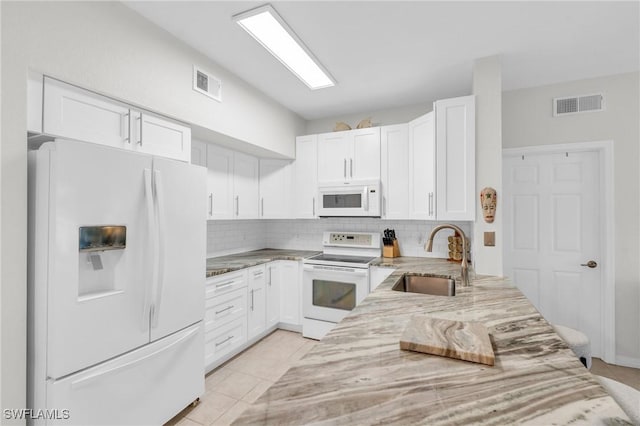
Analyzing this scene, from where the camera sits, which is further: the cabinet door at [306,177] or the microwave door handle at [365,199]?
the cabinet door at [306,177]

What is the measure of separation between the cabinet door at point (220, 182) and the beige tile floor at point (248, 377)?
1.45m

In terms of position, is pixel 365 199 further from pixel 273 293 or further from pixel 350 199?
pixel 273 293

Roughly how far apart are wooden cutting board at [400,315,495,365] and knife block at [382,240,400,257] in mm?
2253

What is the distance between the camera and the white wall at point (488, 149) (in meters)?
2.37

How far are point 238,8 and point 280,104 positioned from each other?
5.29ft

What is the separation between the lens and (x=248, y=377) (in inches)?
99.9

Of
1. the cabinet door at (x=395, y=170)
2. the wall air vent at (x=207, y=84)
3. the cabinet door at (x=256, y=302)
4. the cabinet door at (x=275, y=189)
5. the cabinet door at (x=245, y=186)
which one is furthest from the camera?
the cabinet door at (x=275, y=189)

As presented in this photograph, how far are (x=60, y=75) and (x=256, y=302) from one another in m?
2.42

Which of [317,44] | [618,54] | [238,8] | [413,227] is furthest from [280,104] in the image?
[618,54]

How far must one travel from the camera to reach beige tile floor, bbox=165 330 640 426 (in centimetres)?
206

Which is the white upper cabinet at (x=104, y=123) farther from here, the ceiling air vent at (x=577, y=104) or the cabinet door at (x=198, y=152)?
the ceiling air vent at (x=577, y=104)

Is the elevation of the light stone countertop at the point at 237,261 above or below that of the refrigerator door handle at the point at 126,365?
above

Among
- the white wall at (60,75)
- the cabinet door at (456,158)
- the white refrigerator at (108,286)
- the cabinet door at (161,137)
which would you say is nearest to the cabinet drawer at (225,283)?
the white refrigerator at (108,286)

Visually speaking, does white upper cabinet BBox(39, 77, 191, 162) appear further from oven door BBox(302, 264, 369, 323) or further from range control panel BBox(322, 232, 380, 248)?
range control panel BBox(322, 232, 380, 248)
